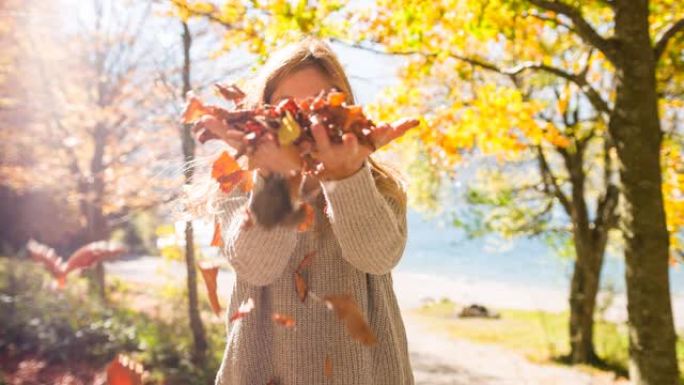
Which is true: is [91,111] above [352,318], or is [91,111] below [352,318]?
above

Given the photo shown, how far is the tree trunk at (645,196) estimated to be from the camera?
2.97 m

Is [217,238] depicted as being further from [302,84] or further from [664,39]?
[664,39]

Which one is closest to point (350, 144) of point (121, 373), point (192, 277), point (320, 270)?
point (320, 270)

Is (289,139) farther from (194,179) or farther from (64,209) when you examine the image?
(64,209)

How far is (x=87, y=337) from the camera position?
586cm

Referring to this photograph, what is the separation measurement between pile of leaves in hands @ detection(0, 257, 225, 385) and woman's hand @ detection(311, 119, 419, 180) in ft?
15.7

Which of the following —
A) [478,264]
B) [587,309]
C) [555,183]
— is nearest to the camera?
[587,309]

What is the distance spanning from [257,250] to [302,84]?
49 centimetres

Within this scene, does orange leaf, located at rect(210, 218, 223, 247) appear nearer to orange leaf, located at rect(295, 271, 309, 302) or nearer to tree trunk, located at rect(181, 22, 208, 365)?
orange leaf, located at rect(295, 271, 309, 302)

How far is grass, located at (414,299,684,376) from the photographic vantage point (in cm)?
841

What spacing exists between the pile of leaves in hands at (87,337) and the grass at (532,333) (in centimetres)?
413

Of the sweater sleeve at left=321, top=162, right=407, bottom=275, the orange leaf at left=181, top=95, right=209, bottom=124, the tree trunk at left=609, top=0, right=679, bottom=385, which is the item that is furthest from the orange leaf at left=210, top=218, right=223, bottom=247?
the tree trunk at left=609, top=0, right=679, bottom=385

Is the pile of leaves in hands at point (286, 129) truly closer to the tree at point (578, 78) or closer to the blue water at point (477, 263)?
the tree at point (578, 78)

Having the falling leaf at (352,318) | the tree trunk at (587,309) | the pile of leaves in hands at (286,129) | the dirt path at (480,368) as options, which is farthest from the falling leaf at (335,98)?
the tree trunk at (587,309)
